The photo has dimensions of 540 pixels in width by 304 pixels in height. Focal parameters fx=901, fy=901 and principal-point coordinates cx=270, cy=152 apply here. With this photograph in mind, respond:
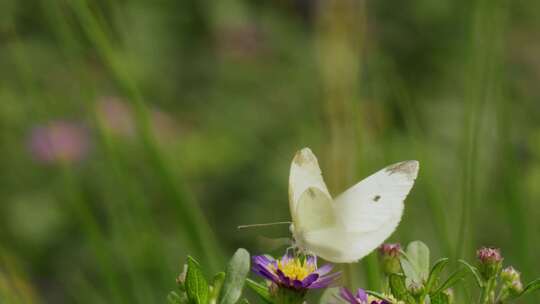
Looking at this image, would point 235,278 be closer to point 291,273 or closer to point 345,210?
point 291,273

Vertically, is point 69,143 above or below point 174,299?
below

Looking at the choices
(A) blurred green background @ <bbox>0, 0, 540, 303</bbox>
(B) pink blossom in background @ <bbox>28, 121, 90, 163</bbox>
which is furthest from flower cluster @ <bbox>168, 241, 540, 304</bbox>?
(B) pink blossom in background @ <bbox>28, 121, 90, 163</bbox>

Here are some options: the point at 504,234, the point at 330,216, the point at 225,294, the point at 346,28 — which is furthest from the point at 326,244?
the point at 504,234

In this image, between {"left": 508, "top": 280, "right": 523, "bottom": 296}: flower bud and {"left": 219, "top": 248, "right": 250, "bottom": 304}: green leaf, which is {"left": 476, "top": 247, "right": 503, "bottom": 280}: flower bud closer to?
{"left": 508, "top": 280, "right": 523, "bottom": 296}: flower bud

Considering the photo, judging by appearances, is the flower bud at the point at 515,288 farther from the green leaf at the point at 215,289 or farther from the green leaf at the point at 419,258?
the green leaf at the point at 215,289

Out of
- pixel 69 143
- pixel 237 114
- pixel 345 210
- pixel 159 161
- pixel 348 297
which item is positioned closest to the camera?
pixel 348 297

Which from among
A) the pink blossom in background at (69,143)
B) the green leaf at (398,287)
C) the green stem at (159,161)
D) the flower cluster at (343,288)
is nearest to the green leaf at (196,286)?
the flower cluster at (343,288)

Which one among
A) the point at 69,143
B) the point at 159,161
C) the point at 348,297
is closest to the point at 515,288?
the point at 348,297
